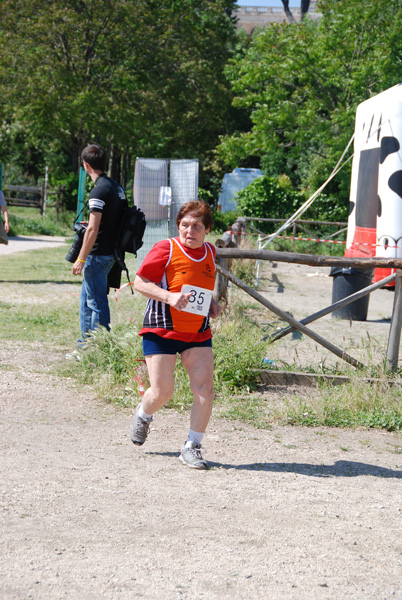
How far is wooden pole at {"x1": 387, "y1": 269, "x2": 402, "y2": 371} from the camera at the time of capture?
6.17m

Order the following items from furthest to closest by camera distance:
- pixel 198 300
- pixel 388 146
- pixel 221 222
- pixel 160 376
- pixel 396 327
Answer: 1. pixel 221 222
2. pixel 388 146
3. pixel 396 327
4. pixel 160 376
5. pixel 198 300

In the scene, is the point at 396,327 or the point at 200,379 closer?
the point at 200,379

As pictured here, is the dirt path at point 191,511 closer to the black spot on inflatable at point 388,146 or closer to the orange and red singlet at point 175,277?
the orange and red singlet at point 175,277

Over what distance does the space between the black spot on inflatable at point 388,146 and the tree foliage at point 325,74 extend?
1239 centimetres

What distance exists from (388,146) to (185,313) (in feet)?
28.0

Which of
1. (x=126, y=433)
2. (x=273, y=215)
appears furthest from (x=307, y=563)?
(x=273, y=215)

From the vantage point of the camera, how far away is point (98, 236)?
21.7 feet

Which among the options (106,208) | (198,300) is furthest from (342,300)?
(198,300)

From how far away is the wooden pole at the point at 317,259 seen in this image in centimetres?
624

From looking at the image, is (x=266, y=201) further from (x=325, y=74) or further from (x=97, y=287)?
(x=97, y=287)

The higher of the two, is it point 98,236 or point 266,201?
point 266,201

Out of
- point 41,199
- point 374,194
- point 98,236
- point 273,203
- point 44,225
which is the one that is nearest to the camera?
point 98,236

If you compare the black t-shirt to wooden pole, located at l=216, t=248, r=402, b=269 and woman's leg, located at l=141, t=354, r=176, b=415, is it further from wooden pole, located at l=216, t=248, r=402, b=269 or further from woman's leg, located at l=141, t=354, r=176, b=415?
woman's leg, located at l=141, t=354, r=176, b=415

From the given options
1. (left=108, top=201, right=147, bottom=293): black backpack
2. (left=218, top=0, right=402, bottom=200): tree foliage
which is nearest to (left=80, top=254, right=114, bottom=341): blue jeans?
(left=108, top=201, right=147, bottom=293): black backpack
